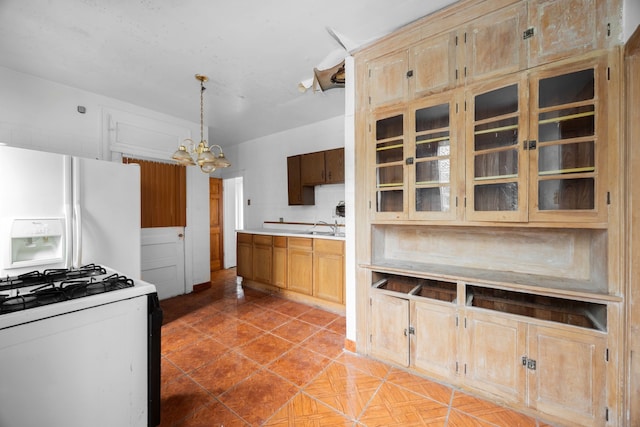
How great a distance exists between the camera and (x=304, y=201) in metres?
4.29

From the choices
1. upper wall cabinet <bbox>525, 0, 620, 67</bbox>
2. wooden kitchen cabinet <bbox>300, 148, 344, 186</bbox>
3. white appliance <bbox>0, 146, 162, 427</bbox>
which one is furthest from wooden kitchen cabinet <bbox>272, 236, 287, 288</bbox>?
upper wall cabinet <bbox>525, 0, 620, 67</bbox>

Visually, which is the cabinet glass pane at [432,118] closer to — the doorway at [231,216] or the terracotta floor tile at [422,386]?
the terracotta floor tile at [422,386]

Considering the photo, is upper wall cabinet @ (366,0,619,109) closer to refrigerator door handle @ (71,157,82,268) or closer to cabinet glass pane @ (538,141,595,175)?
cabinet glass pane @ (538,141,595,175)

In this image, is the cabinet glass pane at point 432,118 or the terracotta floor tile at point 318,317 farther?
the terracotta floor tile at point 318,317

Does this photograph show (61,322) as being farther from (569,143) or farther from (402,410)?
(569,143)

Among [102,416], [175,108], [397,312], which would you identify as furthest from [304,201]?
[102,416]

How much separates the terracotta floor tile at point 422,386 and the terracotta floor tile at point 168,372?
5.49 feet

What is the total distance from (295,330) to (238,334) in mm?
598

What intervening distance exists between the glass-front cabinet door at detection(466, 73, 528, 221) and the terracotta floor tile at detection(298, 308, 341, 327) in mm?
2026

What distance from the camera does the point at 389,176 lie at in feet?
7.28

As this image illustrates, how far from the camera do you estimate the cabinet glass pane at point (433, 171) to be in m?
1.97

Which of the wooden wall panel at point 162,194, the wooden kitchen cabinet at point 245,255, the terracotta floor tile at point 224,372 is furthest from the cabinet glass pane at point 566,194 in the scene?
the wooden wall panel at point 162,194

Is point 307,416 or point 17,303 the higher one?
point 17,303

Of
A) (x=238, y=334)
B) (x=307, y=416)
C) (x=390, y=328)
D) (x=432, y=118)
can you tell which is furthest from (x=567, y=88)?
(x=238, y=334)
